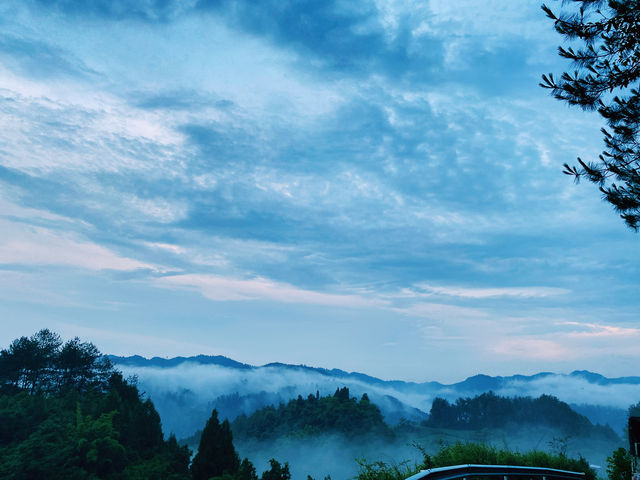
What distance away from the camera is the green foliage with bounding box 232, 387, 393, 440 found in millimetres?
165250

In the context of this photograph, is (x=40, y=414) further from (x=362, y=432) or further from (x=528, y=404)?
(x=528, y=404)

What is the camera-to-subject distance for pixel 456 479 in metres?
7.02

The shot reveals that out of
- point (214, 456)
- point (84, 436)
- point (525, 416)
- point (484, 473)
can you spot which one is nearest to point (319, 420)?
point (525, 416)

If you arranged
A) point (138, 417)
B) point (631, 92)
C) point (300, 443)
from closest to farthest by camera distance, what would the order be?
point (631, 92), point (138, 417), point (300, 443)

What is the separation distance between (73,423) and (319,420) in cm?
12214

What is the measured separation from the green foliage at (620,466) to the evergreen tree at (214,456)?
46.5 m

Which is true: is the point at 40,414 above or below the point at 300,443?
above

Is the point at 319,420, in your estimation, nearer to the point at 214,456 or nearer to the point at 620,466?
the point at 214,456

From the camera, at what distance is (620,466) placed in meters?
14.7

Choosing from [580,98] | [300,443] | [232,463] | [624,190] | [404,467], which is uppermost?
[580,98]

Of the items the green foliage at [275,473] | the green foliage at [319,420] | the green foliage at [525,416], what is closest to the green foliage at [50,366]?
the green foliage at [275,473]

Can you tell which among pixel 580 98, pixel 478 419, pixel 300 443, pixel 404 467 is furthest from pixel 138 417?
pixel 478 419

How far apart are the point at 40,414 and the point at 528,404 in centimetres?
18141

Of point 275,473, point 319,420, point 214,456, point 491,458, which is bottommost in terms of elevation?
point 319,420
